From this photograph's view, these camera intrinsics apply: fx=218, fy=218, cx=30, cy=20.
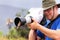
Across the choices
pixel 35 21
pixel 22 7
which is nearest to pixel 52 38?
pixel 35 21

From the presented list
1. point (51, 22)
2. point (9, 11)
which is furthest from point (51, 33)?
point (9, 11)

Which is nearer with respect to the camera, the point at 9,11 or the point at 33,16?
the point at 33,16

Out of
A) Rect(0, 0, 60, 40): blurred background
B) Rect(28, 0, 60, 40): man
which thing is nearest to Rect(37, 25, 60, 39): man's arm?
Rect(28, 0, 60, 40): man

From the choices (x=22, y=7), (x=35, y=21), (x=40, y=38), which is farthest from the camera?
(x=22, y=7)

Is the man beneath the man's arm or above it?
above

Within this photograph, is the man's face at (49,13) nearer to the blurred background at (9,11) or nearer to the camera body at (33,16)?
the camera body at (33,16)

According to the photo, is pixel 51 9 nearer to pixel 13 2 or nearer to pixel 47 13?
pixel 47 13

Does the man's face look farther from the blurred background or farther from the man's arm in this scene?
the blurred background

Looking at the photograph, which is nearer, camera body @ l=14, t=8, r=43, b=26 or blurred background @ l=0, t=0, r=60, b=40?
camera body @ l=14, t=8, r=43, b=26

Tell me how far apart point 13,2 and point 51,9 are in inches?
33.7

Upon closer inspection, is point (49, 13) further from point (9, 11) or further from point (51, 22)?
point (9, 11)

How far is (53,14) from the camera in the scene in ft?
3.82

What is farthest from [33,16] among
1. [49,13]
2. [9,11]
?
[9,11]

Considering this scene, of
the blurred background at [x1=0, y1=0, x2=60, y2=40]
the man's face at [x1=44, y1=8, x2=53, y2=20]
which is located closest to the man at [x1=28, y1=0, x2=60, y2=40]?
the man's face at [x1=44, y1=8, x2=53, y2=20]
